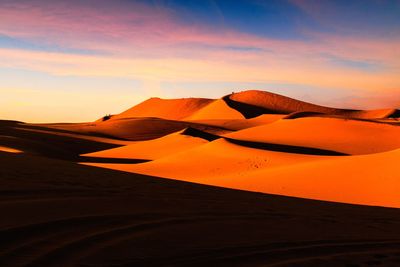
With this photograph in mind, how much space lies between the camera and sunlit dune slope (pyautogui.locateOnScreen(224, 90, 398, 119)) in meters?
112

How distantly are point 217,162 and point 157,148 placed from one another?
19.0 metres

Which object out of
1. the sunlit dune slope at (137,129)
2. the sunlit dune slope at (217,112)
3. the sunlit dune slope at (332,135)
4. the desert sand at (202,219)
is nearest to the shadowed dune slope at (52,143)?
the sunlit dune slope at (137,129)

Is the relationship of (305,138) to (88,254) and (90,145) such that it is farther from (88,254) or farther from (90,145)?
(88,254)

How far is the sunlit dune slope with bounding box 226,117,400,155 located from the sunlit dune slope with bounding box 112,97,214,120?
78991 mm

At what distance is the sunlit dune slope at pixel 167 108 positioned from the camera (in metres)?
129

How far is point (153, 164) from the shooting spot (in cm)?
2850

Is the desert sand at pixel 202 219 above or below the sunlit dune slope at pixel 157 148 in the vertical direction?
above

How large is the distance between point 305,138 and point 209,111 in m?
75.4

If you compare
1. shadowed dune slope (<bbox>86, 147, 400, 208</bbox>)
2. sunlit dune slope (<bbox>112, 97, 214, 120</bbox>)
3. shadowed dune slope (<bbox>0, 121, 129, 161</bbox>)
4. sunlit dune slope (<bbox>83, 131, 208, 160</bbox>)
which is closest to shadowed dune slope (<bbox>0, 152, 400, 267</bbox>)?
shadowed dune slope (<bbox>86, 147, 400, 208</bbox>)

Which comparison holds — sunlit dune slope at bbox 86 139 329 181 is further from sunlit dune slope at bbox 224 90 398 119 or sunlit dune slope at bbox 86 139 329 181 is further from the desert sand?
sunlit dune slope at bbox 224 90 398 119

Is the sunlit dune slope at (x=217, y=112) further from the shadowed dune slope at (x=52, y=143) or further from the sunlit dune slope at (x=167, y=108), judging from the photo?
the shadowed dune slope at (x=52, y=143)

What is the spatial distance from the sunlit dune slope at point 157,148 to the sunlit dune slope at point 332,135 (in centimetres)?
406

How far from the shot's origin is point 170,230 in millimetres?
5848

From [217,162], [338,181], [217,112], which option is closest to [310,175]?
[338,181]
